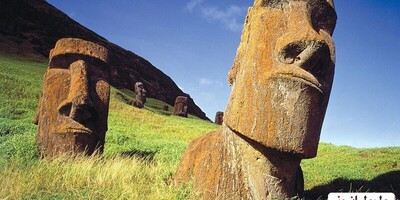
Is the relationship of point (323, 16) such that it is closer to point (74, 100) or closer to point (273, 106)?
point (273, 106)

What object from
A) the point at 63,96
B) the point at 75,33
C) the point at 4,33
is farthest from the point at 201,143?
the point at 75,33

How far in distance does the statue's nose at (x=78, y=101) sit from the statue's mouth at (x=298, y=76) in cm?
480

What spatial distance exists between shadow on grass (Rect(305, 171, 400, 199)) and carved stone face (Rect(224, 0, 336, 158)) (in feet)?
9.46

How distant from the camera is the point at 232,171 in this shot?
18.1 ft

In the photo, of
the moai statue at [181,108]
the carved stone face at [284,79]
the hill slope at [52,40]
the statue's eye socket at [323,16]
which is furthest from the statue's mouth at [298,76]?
the hill slope at [52,40]

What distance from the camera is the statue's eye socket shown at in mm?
5770

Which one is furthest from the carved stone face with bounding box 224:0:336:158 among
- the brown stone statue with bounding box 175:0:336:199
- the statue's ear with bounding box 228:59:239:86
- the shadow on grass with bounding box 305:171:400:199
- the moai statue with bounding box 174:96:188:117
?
the moai statue with bounding box 174:96:188:117

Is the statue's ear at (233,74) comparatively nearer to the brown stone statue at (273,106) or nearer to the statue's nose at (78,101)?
the brown stone statue at (273,106)

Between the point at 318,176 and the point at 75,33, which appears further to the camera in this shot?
the point at 75,33

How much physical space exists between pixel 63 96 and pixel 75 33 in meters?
63.9

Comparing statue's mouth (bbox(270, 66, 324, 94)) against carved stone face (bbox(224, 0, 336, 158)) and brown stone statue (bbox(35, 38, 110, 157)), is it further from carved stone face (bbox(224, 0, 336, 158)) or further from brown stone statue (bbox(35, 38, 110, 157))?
brown stone statue (bbox(35, 38, 110, 157))

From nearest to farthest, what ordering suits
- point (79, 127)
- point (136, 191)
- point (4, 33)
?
point (136, 191) → point (79, 127) → point (4, 33)

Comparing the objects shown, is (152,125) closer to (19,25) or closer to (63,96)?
(63,96)

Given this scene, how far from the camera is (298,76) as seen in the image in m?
5.13
